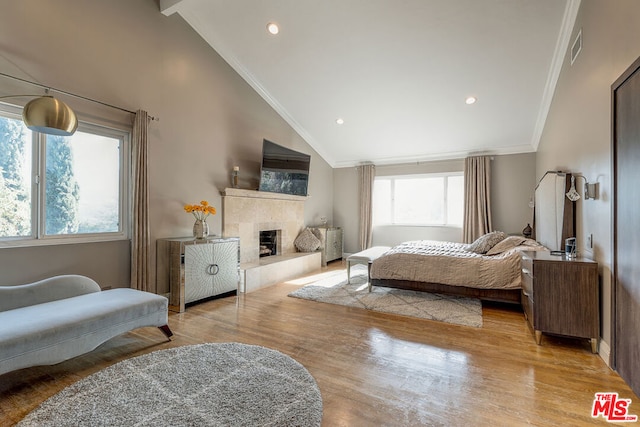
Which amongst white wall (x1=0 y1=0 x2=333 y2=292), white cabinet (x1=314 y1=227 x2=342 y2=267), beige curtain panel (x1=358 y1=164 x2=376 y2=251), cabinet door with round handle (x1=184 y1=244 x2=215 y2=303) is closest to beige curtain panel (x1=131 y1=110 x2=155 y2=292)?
white wall (x1=0 y1=0 x2=333 y2=292)

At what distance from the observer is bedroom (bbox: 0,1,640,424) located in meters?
2.33

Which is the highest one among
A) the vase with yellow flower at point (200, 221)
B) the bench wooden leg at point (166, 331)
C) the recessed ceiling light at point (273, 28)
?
the recessed ceiling light at point (273, 28)

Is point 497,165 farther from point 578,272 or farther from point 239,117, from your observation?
point 239,117

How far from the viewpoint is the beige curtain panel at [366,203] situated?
6883mm

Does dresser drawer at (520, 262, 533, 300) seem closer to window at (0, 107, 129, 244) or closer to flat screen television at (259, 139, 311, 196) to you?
flat screen television at (259, 139, 311, 196)

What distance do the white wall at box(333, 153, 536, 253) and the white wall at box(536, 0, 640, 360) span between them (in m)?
2.64

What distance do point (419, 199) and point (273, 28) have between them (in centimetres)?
447

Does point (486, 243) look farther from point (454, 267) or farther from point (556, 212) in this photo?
point (556, 212)

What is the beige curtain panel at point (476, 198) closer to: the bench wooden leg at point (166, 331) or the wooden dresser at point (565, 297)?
the wooden dresser at point (565, 297)

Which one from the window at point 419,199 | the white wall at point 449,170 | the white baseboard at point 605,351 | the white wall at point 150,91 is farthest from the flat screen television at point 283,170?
the white baseboard at point 605,351

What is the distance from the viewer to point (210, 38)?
4.20m

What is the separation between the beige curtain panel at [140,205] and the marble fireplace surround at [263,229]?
1.22 m

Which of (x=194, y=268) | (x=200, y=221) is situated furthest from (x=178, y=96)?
(x=194, y=268)

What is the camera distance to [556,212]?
10.6 ft
